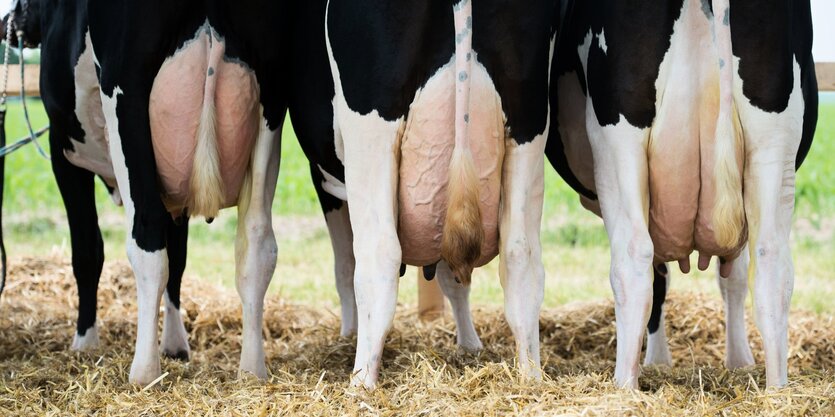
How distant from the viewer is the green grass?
321 inches

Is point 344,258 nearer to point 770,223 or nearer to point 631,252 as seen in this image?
point 631,252

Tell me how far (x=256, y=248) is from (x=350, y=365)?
→ 0.89m

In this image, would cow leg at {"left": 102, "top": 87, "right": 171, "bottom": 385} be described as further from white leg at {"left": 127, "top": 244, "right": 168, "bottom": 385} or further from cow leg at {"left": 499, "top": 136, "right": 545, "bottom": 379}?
cow leg at {"left": 499, "top": 136, "right": 545, "bottom": 379}

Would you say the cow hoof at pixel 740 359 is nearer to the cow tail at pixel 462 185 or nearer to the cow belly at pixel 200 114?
the cow tail at pixel 462 185

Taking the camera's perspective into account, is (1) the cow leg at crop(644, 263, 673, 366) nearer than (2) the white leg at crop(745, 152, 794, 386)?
No

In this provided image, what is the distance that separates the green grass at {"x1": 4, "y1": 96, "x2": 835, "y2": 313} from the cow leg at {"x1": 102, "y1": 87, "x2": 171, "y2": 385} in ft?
10.5

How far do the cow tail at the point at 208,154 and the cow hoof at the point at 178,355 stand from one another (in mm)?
1564

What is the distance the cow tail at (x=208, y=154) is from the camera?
4.11m

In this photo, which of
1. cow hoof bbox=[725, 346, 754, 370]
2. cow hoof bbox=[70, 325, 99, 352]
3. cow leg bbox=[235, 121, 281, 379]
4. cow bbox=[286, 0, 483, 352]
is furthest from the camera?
cow hoof bbox=[70, 325, 99, 352]

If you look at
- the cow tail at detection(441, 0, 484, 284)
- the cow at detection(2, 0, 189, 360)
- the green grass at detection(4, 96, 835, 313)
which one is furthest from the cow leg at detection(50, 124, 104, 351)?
the cow tail at detection(441, 0, 484, 284)

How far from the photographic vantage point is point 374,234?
3760 mm

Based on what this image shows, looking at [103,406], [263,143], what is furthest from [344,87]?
[103,406]

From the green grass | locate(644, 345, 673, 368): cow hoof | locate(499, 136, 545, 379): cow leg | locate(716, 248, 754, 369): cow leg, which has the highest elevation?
locate(499, 136, 545, 379): cow leg

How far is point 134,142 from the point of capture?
4133mm
